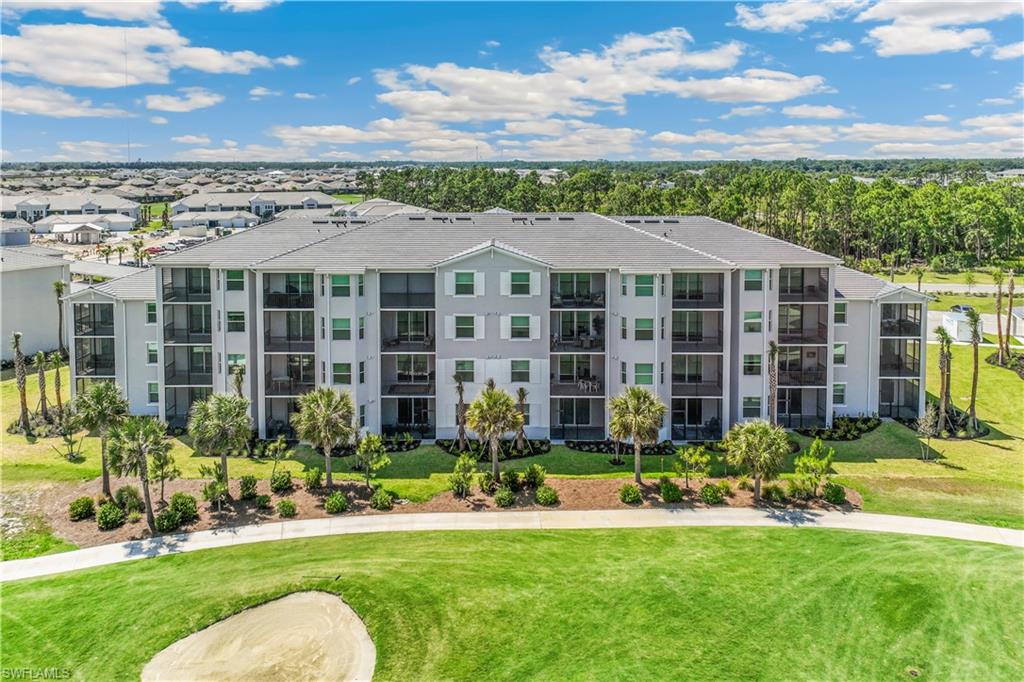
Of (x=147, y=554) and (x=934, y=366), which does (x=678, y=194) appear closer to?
(x=934, y=366)

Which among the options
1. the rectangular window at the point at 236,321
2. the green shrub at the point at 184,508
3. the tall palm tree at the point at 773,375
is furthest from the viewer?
the rectangular window at the point at 236,321

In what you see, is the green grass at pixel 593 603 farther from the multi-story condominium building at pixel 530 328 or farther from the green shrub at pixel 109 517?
the multi-story condominium building at pixel 530 328

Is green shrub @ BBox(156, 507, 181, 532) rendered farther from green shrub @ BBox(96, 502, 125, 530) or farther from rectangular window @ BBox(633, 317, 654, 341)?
rectangular window @ BBox(633, 317, 654, 341)

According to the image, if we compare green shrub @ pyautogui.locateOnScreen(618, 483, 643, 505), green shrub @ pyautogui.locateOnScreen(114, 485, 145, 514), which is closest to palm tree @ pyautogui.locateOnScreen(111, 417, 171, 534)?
green shrub @ pyautogui.locateOnScreen(114, 485, 145, 514)

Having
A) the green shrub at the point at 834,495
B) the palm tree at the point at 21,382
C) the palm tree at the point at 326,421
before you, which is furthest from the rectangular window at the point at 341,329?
the green shrub at the point at 834,495

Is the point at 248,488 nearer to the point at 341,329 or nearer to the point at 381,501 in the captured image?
the point at 381,501

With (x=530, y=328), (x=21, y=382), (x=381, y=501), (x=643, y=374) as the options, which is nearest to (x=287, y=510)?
(x=381, y=501)

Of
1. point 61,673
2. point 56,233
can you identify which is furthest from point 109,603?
point 56,233
